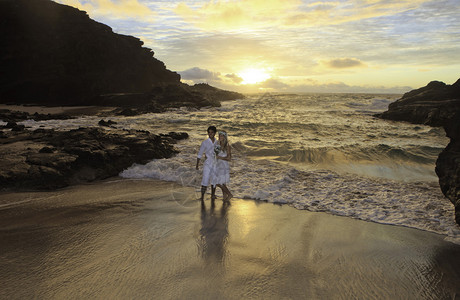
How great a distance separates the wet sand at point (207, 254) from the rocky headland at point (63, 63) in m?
37.0

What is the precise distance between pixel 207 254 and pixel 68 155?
6334mm

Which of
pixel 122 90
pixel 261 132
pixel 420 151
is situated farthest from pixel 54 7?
pixel 420 151

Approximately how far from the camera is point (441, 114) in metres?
23.9

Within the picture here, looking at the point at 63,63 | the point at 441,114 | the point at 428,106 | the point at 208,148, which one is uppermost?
the point at 63,63

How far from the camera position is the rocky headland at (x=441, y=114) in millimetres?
5961

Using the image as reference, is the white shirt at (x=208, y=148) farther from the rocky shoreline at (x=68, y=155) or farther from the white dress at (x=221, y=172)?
the rocky shoreline at (x=68, y=155)

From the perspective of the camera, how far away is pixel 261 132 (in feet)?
63.4

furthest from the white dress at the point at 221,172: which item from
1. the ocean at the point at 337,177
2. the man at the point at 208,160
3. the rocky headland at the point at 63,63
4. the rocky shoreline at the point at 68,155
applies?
the rocky headland at the point at 63,63

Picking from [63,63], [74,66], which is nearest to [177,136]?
[74,66]

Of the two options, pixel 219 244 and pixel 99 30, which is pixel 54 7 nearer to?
pixel 99 30

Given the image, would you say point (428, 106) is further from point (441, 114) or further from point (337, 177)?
point (337, 177)

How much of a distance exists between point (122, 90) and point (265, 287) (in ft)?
187

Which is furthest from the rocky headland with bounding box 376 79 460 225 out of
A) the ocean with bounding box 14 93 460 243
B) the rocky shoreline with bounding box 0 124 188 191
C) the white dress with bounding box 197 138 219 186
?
the rocky shoreline with bounding box 0 124 188 191

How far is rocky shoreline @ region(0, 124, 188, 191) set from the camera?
7.12 metres
